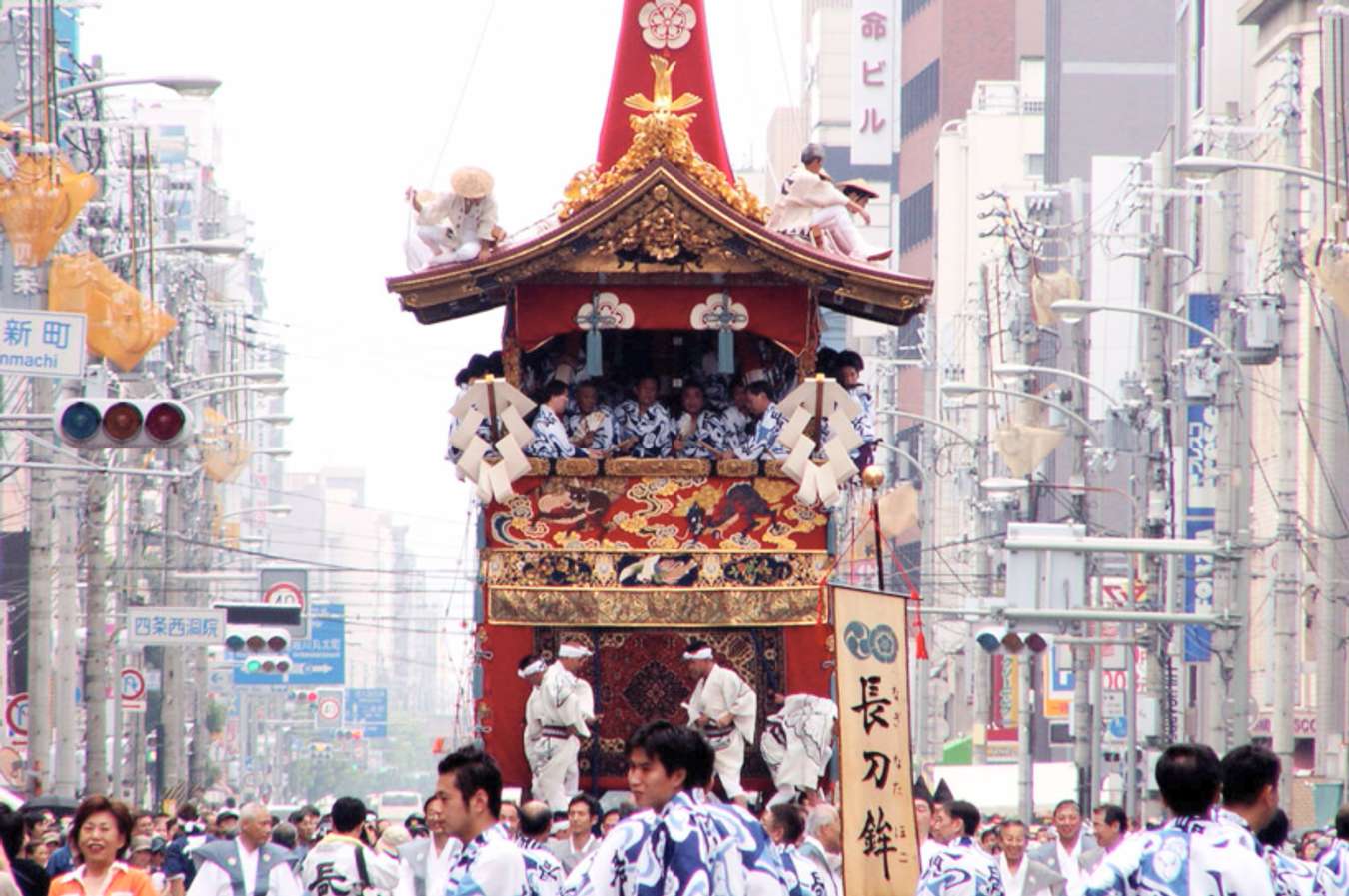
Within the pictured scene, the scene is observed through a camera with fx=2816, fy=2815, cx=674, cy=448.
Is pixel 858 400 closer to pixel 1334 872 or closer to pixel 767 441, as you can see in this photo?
pixel 767 441

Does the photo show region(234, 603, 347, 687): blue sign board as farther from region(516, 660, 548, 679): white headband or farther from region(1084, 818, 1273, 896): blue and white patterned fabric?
region(1084, 818, 1273, 896): blue and white patterned fabric

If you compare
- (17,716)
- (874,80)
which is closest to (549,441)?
(17,716)

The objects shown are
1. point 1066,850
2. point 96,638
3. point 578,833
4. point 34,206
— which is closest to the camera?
point 578,833

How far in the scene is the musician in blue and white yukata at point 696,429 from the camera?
1720 cm

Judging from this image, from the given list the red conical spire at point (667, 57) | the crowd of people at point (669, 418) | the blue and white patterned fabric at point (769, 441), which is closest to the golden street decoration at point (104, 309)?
the crowd of people at point (669, 418)

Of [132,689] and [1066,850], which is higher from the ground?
[1066,850]

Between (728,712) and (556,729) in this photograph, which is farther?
(728,712)

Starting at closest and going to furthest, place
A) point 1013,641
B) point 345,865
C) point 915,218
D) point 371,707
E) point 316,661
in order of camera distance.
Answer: point 345,865
point 1013,641
point 316,661
point 915,218
point 371,707

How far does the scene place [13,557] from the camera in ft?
158

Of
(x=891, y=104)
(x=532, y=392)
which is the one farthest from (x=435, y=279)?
(x=891, y=104)

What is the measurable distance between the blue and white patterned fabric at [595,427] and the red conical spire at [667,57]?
5.30 ft

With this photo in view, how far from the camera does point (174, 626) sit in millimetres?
34406

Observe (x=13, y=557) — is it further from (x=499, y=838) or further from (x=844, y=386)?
(x=499, y=838)

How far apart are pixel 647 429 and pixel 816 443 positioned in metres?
1.28
